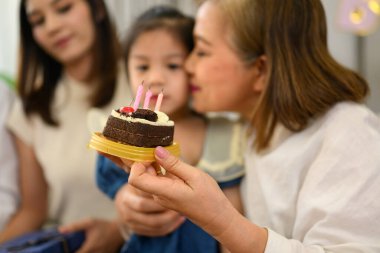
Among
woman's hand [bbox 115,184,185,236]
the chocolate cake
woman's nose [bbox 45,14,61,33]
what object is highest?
woman's nose [bbox 45,14,61,33]

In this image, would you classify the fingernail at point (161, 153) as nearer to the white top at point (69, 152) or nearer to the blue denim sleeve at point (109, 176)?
the blue denim sleeve at point (109, 176)

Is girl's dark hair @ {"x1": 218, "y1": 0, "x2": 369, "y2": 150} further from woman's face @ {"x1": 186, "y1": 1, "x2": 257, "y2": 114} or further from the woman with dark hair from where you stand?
the woman with dark hair

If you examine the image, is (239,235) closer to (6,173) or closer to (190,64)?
(190,64)

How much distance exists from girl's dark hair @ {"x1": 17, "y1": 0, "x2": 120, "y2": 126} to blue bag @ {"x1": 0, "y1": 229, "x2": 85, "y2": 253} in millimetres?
386

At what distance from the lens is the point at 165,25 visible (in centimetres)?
112

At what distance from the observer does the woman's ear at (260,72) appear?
36.4 inches

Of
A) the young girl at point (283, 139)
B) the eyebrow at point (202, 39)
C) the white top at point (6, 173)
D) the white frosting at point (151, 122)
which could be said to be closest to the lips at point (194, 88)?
the young girl at point (283, 139)

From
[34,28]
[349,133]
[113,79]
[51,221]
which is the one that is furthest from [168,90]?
[51,221]

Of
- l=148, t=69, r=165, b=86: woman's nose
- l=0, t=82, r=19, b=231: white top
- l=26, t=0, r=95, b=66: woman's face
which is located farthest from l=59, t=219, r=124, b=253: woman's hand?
l=26, t=0, r=95, b=66: woman's face

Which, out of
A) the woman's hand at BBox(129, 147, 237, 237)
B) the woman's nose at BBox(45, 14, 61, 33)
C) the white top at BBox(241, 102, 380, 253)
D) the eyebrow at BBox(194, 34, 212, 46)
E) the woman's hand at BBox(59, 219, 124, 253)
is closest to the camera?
the woman's hand at BBox(129, 147, 237, 237)

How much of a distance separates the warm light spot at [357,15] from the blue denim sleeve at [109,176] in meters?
0.57

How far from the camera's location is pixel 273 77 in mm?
891

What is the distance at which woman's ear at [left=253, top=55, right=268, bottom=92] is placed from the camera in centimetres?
93

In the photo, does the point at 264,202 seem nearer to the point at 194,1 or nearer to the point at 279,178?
the point at 279,178
